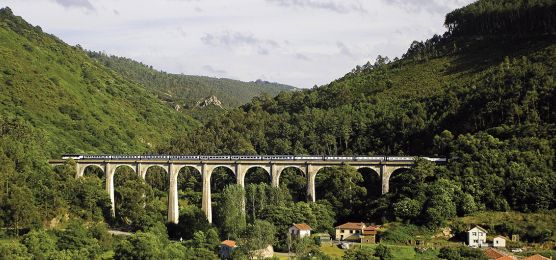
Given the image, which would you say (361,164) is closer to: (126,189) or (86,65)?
(126,189)

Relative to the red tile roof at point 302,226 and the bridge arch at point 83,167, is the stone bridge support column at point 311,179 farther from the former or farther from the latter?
the bridge arch at point 83,167

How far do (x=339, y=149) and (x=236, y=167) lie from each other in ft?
79.4

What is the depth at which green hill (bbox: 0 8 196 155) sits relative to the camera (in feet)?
443

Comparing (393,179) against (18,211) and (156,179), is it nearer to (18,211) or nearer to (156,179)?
(156,179)

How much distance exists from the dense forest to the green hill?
557 mm

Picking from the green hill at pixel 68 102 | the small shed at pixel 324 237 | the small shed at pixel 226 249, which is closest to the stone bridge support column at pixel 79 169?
the green hill at pixel 68 102

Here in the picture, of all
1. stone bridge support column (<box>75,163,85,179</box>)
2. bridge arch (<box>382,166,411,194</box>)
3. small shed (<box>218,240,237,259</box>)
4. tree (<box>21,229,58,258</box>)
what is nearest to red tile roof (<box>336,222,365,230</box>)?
bridge arch (<box>382,166,411,194</box>)

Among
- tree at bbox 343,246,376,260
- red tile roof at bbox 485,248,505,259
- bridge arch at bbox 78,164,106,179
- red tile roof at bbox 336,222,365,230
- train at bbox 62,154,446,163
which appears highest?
train at bbox 62,154,446,163

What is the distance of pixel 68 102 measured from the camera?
495 feet

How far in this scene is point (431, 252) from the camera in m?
67.6

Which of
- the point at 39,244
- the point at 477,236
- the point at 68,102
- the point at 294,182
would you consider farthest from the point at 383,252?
the point at 68,102

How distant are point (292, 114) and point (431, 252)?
66542 millimetres

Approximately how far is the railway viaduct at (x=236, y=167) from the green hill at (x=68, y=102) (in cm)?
1971

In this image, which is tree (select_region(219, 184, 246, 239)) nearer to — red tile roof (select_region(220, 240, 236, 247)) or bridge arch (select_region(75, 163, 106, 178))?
red tile roof (select_region(220, 240, 236, 247))
